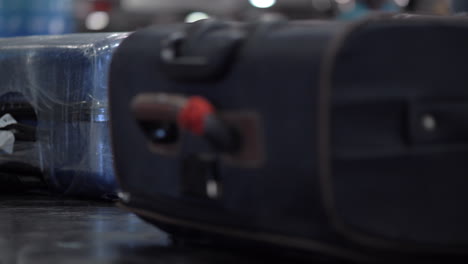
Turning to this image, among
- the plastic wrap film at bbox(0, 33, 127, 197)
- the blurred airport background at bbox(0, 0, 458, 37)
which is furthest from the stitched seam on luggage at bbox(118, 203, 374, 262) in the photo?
the blurred airport background at bbox(0, 0, 458, 37)

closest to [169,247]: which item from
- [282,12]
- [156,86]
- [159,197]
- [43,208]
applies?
[159,197]

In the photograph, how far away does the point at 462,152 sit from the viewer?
1170 millimetres

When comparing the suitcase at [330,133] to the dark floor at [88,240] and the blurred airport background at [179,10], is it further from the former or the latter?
the blurred airport background at [179,10]

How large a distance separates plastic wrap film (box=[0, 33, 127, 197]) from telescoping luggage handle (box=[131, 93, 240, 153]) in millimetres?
757

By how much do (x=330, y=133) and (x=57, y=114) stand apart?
48.4 inches

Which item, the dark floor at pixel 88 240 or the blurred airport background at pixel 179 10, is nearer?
the dark floor at pixel 88 240

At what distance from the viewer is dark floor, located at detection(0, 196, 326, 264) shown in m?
1.38

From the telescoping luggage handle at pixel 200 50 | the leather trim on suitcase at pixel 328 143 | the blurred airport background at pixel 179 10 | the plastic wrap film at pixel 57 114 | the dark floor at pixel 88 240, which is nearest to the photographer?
the leather trim on suitcase at pixel 328 143

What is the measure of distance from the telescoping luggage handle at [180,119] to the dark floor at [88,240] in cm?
20

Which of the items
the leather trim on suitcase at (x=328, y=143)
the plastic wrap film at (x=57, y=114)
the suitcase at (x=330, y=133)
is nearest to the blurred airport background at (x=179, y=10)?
the plastic wrap film at (x=57, y=114)

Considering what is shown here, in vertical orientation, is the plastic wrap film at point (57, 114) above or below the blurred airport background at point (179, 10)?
below

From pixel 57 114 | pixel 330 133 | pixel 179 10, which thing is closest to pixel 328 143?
pixel 330 133

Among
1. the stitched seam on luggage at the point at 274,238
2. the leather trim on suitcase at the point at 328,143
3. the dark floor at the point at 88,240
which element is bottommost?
the dark floor at the point at 88,240

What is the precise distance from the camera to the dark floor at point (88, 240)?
4.53ft
